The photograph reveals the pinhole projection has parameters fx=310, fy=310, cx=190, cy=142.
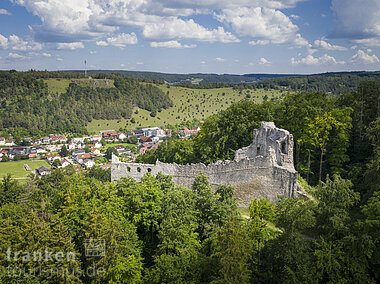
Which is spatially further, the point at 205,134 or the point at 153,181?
the point at 205,134

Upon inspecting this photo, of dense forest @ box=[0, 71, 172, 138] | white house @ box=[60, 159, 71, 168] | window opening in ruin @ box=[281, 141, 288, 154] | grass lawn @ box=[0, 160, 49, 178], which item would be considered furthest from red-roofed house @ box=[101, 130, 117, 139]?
window opening in ruin @ box=[281, 141, 288, 154]

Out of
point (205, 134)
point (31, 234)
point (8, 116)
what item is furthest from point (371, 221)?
point (8, 116)

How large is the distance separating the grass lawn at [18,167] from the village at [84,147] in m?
2.11

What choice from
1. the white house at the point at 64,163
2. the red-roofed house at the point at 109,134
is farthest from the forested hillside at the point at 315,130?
the red-roofed house at the point at 109,134

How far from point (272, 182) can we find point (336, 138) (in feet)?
36.2

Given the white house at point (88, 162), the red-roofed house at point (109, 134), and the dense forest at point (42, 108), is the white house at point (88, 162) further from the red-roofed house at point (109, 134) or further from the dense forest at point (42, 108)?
the dense forest at point (42, 108)

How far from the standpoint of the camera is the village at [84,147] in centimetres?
12212

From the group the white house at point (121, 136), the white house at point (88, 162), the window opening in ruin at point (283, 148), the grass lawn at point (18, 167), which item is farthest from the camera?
the white house at point (121, 136)

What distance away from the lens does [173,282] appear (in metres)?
16.8

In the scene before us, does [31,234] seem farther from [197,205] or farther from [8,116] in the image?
[8,116]

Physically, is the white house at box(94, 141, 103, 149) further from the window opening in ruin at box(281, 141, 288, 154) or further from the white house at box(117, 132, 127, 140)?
the window opening in ruin at box(281, 141, 288, 154)

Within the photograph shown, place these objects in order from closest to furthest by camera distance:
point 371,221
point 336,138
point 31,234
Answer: point 371,221 < point 31,234 < point 336,138

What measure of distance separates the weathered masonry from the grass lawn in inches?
3336

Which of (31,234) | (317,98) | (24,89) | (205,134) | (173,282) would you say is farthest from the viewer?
(24,89)
